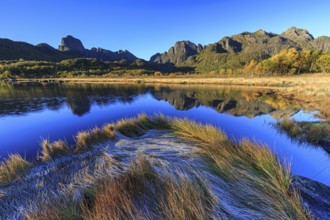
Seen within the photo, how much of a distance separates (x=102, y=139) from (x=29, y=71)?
3629 inches

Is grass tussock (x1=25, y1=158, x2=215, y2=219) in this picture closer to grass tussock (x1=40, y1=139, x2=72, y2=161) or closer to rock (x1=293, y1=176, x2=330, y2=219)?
rock (x1=293, y1=176, x2=330, y2=219)

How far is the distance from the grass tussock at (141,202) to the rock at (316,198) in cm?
179

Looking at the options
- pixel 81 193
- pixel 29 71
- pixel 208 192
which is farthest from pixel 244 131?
pixel 29 71

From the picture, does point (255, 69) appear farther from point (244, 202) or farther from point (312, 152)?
point (244, 202)

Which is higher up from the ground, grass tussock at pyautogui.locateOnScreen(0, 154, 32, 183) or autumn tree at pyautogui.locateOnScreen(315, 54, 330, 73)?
autumn tree at pyautogui.locateOnScreen(315, 54, 330, 73)

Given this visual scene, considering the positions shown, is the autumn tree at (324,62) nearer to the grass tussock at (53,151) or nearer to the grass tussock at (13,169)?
the grass tussock at (53,151)

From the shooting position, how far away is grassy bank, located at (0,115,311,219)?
2.51m

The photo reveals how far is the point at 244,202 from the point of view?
303cm

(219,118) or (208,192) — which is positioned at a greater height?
(208,192)

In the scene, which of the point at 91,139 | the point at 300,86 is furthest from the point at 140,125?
the point at 300,86

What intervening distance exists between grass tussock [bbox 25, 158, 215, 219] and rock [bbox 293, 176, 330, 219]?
1787mm

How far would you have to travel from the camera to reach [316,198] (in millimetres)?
3549

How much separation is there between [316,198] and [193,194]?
8.55ft

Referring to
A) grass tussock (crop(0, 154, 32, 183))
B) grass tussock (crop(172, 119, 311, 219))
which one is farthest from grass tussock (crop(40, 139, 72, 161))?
grass tussock (crop(172, 119, 311, 219))
